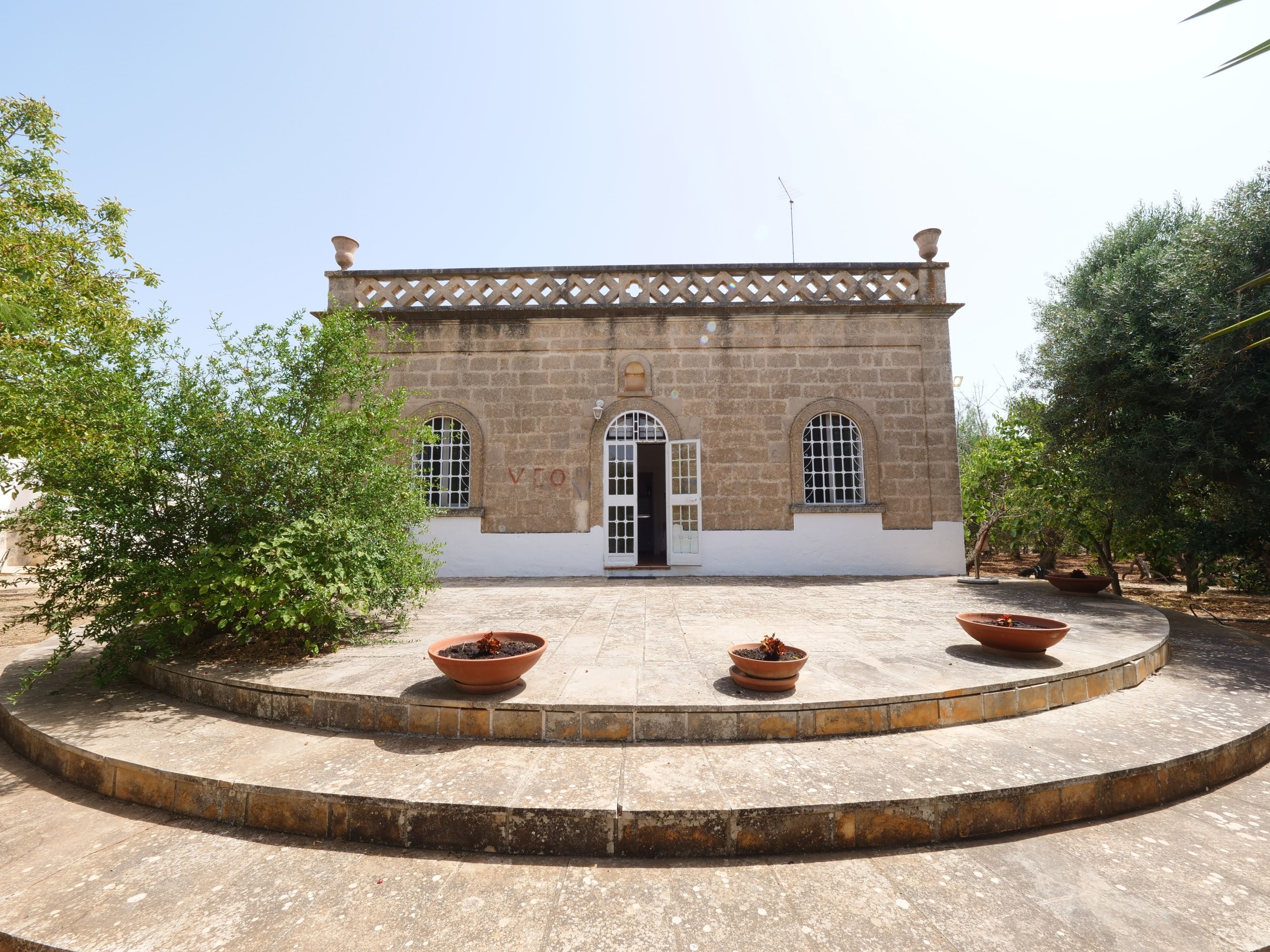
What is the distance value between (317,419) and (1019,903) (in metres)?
5.83

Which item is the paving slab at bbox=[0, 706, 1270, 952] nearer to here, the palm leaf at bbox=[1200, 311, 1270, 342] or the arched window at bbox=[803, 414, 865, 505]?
the palm leaf at bbox=[1200, 311, 1270, 342]

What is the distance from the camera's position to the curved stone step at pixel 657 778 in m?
2.55

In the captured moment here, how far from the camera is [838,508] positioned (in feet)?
30.9

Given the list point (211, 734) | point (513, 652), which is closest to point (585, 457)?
point (513, 652)

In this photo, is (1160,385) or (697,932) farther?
(1160,385)

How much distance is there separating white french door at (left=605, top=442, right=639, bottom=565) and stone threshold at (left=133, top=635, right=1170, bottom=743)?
20.3 feet

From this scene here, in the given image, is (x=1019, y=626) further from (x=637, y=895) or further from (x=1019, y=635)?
(x=637, y=895)

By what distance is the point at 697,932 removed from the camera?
80.8 inches

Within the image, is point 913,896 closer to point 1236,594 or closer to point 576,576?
point 576,576

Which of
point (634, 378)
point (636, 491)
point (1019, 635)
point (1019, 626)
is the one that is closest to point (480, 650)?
point (1019, 635)

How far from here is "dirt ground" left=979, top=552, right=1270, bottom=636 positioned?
24.7 feet

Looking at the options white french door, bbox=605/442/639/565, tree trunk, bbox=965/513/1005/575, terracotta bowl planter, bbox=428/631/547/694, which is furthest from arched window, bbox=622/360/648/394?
tree trunk, bbox=965/513/1005/575

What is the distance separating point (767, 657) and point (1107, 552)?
875 centimetres

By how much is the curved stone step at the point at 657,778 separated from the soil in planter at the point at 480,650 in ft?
1.74
